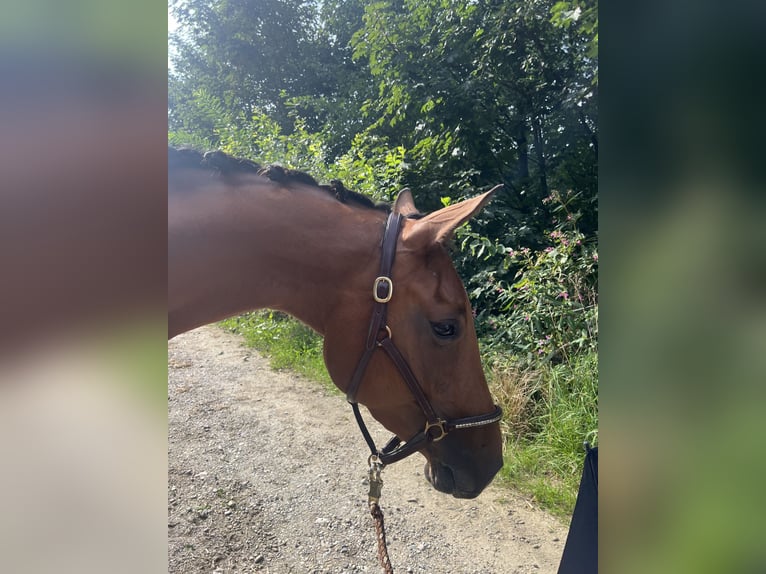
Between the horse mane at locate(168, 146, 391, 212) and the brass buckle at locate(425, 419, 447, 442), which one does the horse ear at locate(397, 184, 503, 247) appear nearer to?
the horse mane at locate(168, 146, 391, 212)

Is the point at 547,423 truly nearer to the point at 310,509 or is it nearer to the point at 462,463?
the point at 310,509

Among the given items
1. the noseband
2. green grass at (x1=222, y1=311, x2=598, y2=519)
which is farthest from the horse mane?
green grass at (x1=222, y1=311, x2=598, y2=519)

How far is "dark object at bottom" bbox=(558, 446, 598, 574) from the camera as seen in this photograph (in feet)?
3.45

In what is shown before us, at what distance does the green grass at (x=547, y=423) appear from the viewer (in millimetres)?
2902

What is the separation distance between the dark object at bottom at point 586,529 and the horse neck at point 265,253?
30.9 inches

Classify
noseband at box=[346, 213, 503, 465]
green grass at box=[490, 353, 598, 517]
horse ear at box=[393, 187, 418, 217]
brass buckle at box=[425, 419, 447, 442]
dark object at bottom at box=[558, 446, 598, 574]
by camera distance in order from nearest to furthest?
1. dark object at bottom at box=[558, 446, 598, 574]
2. noseband at box=[346, 213, 503, 465]
3. brass buckle at box=[425, 419, 447, 442]
4. horse ear at box=[393, 187, 418, 217]
5. green grass at box=[490, 353, 598, 517]

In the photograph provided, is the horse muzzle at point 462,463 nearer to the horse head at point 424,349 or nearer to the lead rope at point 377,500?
the horse head at point 424,349

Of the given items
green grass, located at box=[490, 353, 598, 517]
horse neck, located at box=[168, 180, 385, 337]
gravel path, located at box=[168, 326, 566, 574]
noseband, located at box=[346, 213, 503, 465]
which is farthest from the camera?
green grass, located at box=[490, 353, 598, 517]

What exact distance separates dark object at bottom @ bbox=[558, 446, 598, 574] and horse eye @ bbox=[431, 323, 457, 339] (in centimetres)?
52
